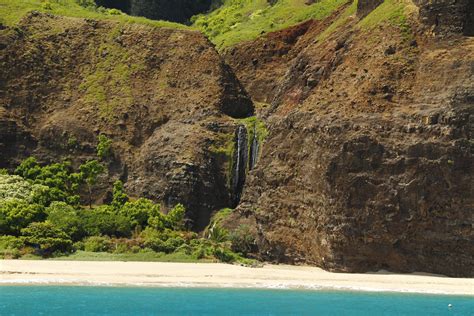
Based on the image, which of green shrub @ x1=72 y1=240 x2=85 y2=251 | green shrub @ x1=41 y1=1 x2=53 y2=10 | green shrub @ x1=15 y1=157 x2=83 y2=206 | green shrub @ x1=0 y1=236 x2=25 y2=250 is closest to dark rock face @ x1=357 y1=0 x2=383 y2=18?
green shrub @ x1=15 y1=157 x2=83 y2=206

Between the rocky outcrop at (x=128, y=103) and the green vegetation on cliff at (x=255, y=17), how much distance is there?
1137 cm

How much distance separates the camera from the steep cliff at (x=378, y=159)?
54.6 m

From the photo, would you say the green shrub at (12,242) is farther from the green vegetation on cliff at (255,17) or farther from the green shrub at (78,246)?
the green vegetation on cliff at (255,17)

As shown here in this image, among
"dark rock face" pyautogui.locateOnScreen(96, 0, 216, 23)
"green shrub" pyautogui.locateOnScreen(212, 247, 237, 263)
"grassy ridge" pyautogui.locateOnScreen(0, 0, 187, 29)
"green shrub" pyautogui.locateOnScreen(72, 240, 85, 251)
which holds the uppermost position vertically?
"dark rock face" pyautogui.locateOnScreen(96, 0, 216, 23)

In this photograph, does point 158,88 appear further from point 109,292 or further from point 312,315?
point 312,315

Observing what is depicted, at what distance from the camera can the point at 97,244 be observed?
201 ft

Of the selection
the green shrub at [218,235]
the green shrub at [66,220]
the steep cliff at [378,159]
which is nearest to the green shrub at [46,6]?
the green shrub at [66,220]

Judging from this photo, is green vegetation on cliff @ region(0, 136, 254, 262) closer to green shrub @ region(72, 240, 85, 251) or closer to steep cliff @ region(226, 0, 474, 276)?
green shrub @ region(72, 240, 85, 251)

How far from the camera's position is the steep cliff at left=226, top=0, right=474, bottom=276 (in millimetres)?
54562

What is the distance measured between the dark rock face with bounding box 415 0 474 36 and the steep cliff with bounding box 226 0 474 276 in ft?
0.47

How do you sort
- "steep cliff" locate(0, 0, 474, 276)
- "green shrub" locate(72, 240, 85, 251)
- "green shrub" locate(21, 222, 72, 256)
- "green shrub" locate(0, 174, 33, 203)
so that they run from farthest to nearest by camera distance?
"green shrub" locate(0, 174, 33, 203)
"green shrub" locate(72, 240, 85, 251)
"green shrub" locate(21, 222, 72, 256)
"steep cliff" locate(0, 0, 474, 276)

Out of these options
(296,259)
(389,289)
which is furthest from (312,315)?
(296,259)

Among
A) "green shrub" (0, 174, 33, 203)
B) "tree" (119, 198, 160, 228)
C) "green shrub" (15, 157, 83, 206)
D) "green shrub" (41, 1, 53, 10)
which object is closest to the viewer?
"tree" (119, 198, 160, 228)

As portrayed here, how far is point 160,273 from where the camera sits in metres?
53.0
